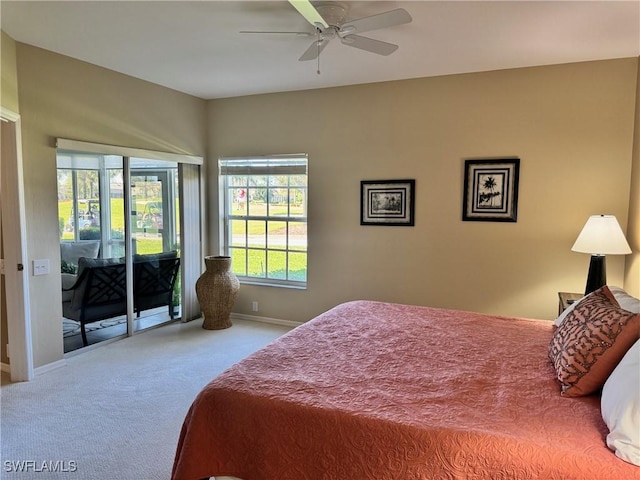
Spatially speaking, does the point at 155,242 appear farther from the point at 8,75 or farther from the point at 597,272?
the point at 597,272

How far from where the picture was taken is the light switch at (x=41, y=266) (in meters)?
3.49

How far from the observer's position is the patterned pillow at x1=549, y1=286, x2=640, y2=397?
1.67 m

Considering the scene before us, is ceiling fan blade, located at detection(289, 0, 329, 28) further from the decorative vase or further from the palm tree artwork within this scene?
the decorative vase

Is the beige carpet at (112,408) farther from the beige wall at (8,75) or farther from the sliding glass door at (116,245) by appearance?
the beige wall at (8,75)

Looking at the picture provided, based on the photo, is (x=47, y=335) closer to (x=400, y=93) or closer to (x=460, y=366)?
(x=460, y=366)

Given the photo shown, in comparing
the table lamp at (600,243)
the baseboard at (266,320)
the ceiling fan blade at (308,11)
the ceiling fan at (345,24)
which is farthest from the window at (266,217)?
the table lamp at (600,243)

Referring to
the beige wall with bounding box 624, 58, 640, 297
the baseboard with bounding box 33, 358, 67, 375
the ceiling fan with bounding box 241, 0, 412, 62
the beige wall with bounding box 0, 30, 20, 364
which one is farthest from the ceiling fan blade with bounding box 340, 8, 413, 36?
the baseboard with bounding box 33, 358, 67, 375

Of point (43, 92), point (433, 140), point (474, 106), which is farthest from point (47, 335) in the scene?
point (474, 106)

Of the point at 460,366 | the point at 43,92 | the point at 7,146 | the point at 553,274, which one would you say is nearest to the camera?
the point at 460,366

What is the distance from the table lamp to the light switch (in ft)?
14.3

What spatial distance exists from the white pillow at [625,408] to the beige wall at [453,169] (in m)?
2.49

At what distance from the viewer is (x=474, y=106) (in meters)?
3.99

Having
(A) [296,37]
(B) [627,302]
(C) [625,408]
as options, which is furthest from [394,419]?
(A) [296,37]

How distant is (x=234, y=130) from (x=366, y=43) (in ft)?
9.18
